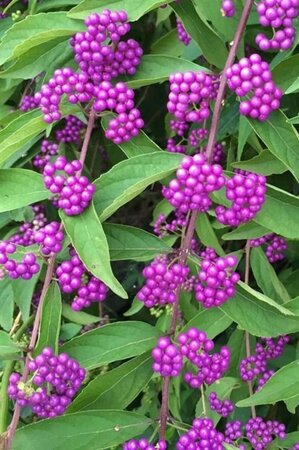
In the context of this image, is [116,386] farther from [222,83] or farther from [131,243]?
[222,83]

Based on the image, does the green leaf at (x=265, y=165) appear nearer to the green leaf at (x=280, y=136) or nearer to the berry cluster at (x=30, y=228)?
the green leaf at (x=280, y=136)

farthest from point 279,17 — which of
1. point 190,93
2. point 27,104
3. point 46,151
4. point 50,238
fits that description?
point 46,151

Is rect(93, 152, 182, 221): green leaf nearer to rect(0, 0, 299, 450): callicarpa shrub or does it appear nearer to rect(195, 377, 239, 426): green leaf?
rect(0, 0, 299, 450): callicarpa shrub

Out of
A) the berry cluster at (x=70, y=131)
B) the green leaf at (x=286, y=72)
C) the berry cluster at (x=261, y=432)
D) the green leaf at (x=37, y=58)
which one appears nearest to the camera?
the green leaf at (x=286, y=72)

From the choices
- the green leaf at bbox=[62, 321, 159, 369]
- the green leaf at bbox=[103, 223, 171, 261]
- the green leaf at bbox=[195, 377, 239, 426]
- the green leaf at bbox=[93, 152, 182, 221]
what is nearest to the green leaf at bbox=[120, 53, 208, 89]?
the green leaf at bbox=[93, 152, 182, 221]

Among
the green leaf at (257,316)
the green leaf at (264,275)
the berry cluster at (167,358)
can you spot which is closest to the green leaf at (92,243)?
the berry cluster at (167,358)

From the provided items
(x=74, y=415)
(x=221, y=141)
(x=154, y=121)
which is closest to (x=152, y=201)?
(x=154, y=121)

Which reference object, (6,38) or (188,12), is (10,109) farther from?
(188,12)
